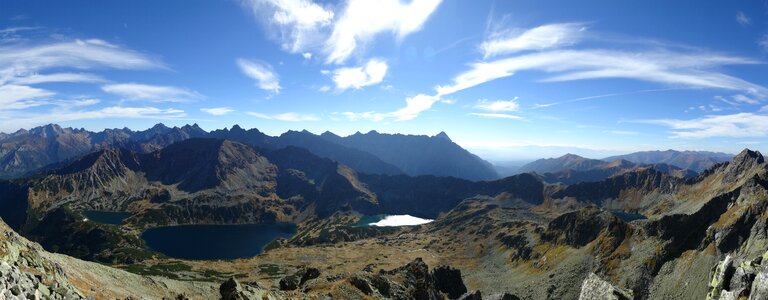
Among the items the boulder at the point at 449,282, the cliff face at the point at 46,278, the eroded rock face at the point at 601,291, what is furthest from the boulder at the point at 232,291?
the boulder at the point at 449,282

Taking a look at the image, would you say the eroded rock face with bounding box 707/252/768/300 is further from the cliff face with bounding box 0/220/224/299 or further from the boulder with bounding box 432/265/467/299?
the boulder with bounding box 432/265/467/299

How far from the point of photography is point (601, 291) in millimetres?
29047

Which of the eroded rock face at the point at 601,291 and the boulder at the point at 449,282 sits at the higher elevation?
the eroded rock face at the point at 601,291

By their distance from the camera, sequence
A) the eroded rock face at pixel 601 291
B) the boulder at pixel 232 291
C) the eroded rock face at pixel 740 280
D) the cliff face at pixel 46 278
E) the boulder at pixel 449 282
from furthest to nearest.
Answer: the boulder at pixel 449 282
the boulder at pixel 232 291
the cliff face at pixel 46 278
the eroded rock face at pixel 601 291
the eroded rock face at pixel 740 280

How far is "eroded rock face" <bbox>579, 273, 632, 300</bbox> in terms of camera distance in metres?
27.9

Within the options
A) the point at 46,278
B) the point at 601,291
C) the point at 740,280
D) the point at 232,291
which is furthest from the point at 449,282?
the point at 740,280

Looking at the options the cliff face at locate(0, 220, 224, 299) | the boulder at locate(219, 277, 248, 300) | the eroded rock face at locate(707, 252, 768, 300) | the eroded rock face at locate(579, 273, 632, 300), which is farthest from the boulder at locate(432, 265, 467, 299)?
the eroded rock face at locate(707, 252, 768, 300)

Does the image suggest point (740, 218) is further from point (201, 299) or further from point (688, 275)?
point (201, 299)

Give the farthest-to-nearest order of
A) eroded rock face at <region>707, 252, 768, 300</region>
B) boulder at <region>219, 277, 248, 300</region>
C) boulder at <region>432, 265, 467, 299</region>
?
boulder at <region>432, 265, 467, 299</region> < boulder at <region>219, 277, 248, 300</region> < eroded rock face at <region>707, 252, 768, 300</region>

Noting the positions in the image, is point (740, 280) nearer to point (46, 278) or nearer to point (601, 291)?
point (601, 291)

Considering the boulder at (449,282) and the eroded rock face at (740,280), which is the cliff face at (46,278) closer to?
the eroded rock face at (740,280)

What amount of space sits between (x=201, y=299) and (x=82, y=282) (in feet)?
52.8

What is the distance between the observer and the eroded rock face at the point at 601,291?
1098 inches

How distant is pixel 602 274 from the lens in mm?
160250
